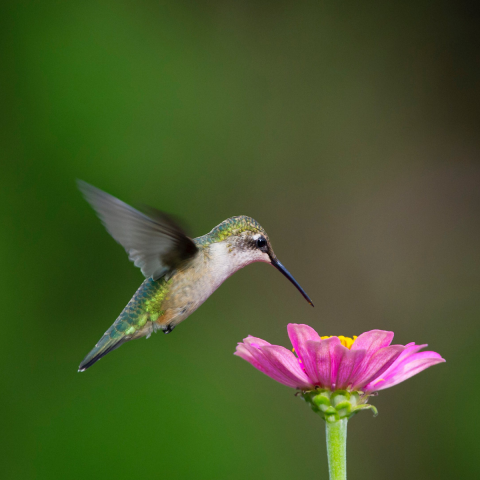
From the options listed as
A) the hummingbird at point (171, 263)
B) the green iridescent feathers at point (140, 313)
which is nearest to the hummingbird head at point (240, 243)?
the hummingbird at point (171, 263)

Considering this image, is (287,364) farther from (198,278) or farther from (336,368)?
(198,278)

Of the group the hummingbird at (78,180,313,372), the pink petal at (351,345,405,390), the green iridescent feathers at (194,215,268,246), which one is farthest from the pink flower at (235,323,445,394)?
the green iridescent feathers at (194,215,268,246)

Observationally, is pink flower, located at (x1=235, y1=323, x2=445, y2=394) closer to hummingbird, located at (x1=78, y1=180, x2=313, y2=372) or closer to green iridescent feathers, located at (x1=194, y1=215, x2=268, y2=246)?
hummingbird, located at (x1=78, y1=180, x2=313, y2=372)

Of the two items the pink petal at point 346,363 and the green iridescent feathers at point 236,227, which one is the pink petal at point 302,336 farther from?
the green iridescent feathers at point 236,227

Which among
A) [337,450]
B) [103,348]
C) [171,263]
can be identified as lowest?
[337,450]

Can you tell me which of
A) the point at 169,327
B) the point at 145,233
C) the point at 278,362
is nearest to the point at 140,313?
the point at 169,327

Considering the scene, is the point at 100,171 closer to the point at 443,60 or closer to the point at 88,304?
the point at 88,304
